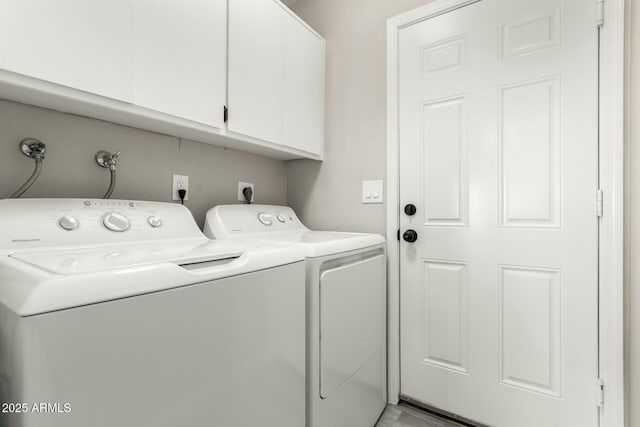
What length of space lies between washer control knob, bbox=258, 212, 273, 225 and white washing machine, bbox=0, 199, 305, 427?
0.61 metres

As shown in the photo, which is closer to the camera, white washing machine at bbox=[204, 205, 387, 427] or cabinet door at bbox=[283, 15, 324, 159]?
white washing machine at bbox=[204, 205, 387, 427]

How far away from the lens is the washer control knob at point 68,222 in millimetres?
936

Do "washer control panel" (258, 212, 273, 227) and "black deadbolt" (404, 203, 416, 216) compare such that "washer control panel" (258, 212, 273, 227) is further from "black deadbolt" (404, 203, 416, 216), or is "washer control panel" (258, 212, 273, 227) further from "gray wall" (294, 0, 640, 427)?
"black deadbolt" (404, 203, 416, 216)

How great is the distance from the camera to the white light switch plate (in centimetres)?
171

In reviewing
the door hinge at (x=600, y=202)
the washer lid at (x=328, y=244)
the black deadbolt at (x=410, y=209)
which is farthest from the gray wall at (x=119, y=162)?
→ the door hinge at (x=600, y=202)

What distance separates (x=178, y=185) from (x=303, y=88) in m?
0.90

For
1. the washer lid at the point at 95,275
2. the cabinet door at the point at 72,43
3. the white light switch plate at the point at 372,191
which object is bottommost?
the washer lid at the point at 95,275

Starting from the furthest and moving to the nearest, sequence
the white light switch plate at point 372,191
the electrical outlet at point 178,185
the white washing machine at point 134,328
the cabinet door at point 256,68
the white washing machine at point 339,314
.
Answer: the white light switch plate at point 372,191 → the electrical outlet at point 178,185 → the cabinet door at point 256,68 → the white washing machine at point 339,314 → the white washing machine at point 134,328

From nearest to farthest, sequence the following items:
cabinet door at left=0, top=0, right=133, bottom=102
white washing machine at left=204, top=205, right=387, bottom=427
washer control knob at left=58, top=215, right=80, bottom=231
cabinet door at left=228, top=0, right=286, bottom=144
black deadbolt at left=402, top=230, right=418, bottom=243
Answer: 1. cabinet door at left=0, top=0, right=133, bottom=102
2. washer control knob at left=58, top=215, right=80, bottom=231
3. white washing machine at left=204, top=205, right=387, bottom=427
4. cabinet door at left=228, top=0, right=286, bottom=144
5. black deadbolt at left=402, top=230, right=418, bottom=243

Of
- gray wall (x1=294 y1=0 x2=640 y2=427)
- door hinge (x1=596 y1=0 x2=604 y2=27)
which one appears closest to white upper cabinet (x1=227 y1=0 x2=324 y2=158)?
gray wall (x1=294 y1=0 x2=640 y2=427)

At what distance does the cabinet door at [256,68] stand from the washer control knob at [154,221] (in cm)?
50

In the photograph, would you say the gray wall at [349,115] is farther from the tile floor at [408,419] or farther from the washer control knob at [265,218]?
the tile floor at [408,419]

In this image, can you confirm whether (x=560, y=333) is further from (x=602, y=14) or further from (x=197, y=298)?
(x=197, y=298)

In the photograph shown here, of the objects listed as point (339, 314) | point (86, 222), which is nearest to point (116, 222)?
point (86, 222)
